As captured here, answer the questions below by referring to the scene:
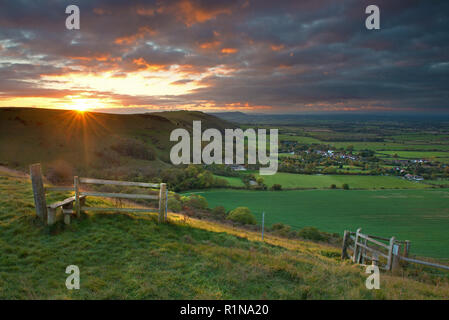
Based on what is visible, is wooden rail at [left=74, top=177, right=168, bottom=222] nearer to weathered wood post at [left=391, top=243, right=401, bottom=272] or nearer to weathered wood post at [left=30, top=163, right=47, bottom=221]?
weathered wood post at [left=30, top=163, right=47, bottom=221]

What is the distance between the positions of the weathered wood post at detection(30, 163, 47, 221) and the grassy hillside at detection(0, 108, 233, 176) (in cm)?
4726

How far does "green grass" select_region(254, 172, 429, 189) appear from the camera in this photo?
6412cm

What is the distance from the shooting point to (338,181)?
67875 mm

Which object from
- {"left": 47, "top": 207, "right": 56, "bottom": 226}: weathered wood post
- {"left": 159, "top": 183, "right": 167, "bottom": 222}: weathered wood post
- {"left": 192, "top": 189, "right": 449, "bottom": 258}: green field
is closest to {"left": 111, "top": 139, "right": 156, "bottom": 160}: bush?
{"left": 192, "top": 189, "right": 449, "bottom": 258}: green field

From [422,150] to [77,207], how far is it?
14212 centimetres

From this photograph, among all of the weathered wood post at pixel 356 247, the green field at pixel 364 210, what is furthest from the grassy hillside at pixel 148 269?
the green field at pixel 364 210

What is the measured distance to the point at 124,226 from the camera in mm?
10141

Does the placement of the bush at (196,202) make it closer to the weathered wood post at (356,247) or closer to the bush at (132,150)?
the weathered wood post at (356,247)

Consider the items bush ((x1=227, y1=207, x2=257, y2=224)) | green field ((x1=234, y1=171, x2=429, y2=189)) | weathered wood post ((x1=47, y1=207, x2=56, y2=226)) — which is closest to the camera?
weathered wood post ((x1=47, y1=207, x2=56, y2=226))

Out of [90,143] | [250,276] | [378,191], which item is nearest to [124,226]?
[250,276]

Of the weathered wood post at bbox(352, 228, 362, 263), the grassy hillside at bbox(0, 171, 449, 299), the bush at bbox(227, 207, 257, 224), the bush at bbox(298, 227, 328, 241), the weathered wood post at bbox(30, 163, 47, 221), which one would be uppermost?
the weathered wood post at bbox(30, 163, 47, 221)
